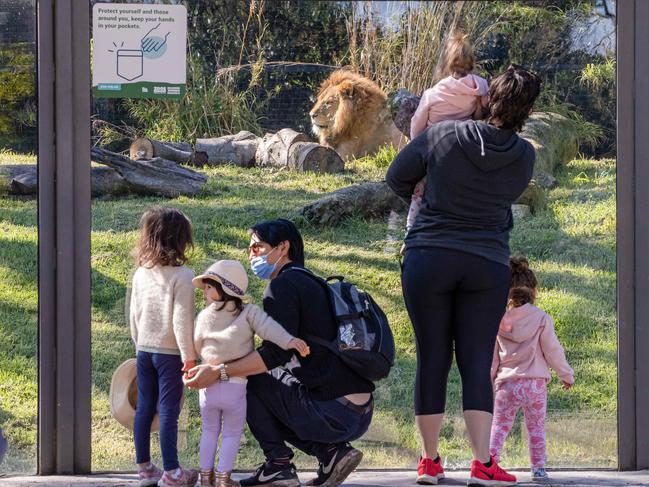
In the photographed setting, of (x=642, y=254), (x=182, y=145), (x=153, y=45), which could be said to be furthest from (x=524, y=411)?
(x=153, y=45)

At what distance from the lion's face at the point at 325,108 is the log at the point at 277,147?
9cm

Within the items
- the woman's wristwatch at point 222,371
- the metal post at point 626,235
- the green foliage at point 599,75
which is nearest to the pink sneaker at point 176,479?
the woman's wristwatch at point 222,371

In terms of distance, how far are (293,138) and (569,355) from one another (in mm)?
1594

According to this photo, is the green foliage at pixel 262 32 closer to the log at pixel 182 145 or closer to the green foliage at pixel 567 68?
the log at pixel 182 145

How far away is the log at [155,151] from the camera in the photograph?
5.04m

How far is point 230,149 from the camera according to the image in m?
5.13

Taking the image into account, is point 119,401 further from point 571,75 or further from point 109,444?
point 571,75

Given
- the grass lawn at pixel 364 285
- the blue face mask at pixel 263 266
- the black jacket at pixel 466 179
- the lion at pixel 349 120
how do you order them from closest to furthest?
the black jacket at pixel 466 179, the blue face mask at pixel 263 266, the grass lawn at pixel 364 285, the lion at pixel 349 120

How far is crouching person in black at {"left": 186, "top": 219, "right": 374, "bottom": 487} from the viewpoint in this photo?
14.5 ft

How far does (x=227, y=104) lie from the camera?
5.12 meters

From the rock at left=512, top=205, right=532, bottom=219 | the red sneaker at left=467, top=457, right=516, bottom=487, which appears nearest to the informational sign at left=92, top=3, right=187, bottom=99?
the rock at left=512, top=205, right=532, bottom=219

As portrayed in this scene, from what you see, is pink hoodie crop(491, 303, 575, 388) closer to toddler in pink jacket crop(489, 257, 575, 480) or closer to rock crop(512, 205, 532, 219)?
toddler in pink jacket crop(489, 257, 575, 480)

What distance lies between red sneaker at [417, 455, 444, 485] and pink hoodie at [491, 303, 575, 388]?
0.45 m

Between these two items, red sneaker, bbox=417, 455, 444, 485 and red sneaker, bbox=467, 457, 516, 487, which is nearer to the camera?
red sneaker, bbox=467, 457, 516, 487
